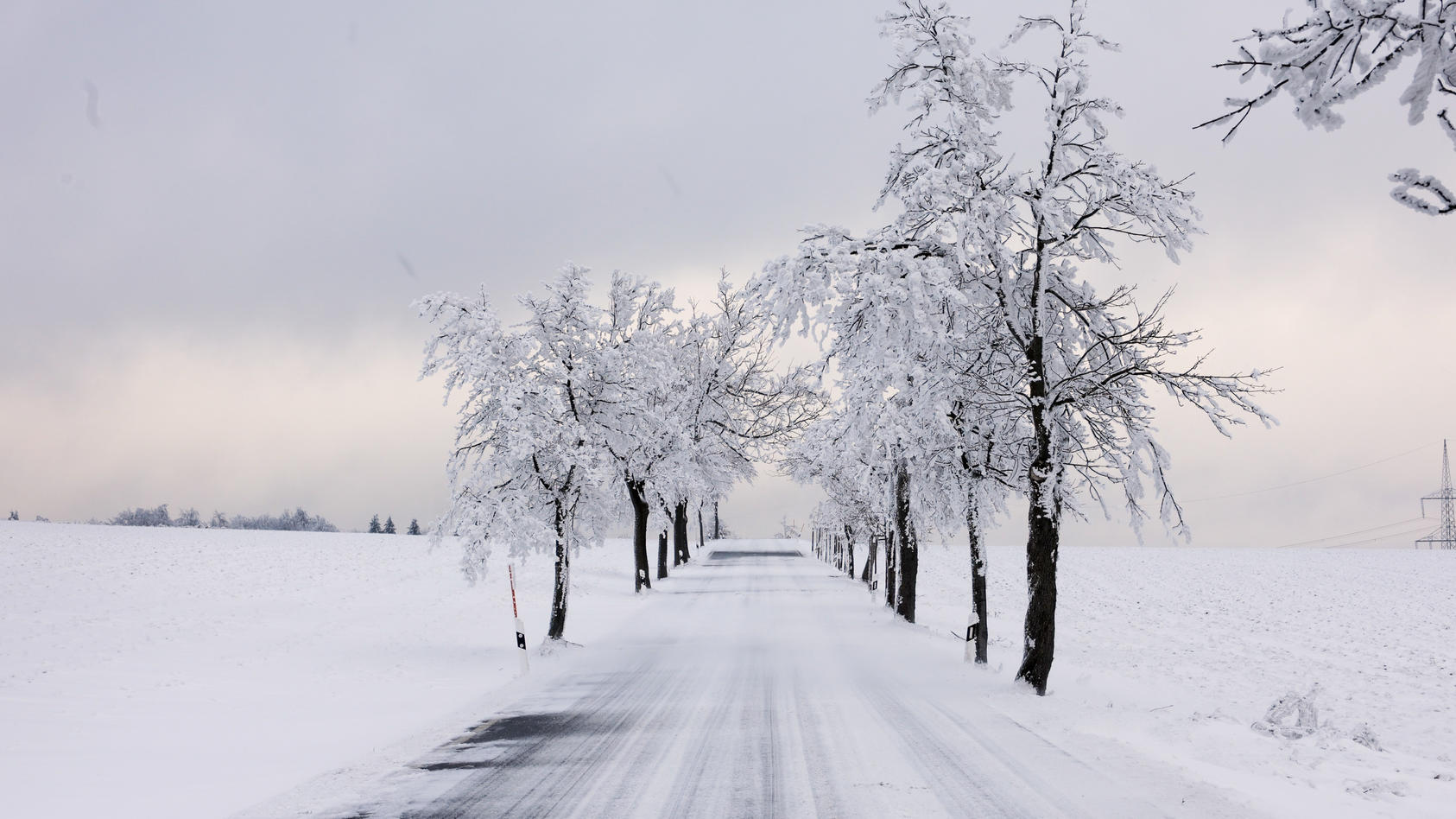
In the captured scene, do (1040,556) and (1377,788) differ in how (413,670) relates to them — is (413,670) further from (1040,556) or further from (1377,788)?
(1377,788)

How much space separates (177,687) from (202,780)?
24.5 feet

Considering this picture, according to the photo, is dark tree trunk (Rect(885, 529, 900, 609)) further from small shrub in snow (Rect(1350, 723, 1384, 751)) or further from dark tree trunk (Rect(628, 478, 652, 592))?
small shrub in snow (Rect(1350, 723, 1384, 751))

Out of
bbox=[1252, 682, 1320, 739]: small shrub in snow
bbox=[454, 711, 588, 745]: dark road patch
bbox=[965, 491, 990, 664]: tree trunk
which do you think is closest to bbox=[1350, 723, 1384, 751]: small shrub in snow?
bbox=[1252, 682, 1320, 739]: small shrub in snow

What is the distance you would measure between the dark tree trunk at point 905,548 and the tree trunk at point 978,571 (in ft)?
20.7

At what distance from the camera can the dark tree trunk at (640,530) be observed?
33.6 m

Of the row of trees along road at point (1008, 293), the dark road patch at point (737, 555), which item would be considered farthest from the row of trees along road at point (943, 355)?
the dark road patch at point (737, 555)

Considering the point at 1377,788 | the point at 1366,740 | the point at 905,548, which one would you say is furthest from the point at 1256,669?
the point at 1377,788

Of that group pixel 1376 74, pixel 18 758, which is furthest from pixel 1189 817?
pixel 18 758

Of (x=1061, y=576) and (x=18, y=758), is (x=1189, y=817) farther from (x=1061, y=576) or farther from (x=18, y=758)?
(x=1061, y=576)

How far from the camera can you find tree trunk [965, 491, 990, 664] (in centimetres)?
1711

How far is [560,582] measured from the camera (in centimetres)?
1930

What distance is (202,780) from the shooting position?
8188 mm

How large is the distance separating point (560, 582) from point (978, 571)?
8830 mm

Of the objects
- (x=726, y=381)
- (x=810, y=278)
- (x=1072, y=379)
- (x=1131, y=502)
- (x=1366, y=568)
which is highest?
(x=726, y=381)
